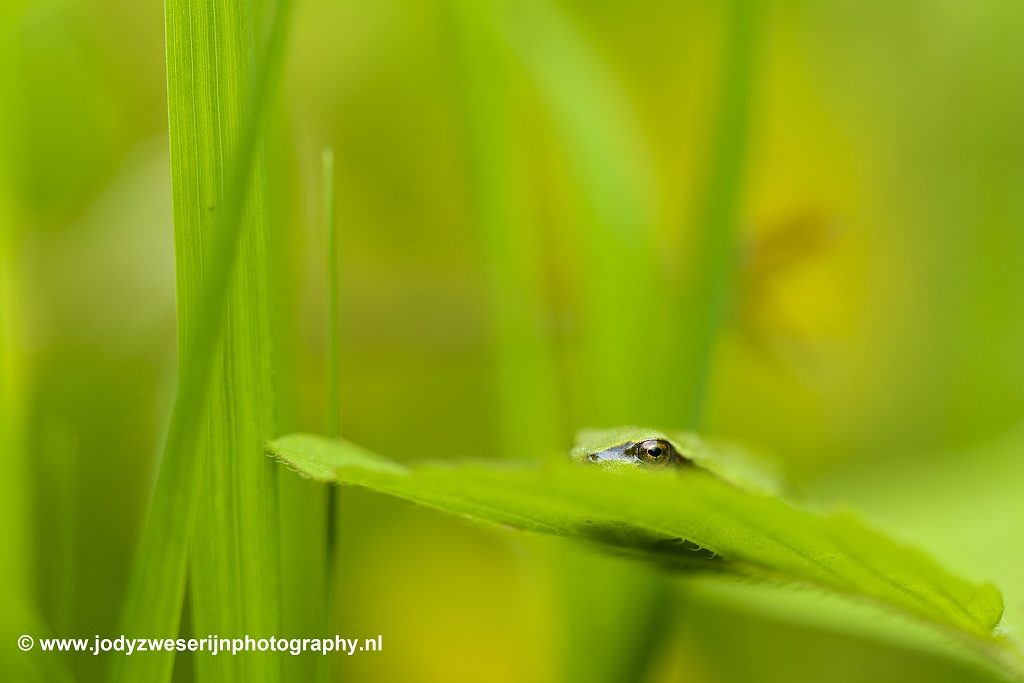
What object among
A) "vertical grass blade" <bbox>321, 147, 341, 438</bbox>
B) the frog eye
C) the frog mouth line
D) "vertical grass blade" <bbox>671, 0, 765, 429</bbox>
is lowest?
the frog mouth line

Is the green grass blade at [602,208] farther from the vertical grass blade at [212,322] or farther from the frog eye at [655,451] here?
the vertical grass blade at [212,322]

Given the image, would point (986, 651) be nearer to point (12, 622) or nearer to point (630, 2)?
point (12, 622)

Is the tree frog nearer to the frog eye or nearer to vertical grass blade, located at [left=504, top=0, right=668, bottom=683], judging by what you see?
the frog eye

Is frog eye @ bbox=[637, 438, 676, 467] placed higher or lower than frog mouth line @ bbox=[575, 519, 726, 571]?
higher

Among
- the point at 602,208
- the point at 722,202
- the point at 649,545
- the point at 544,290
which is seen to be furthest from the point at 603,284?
the point at 649,545

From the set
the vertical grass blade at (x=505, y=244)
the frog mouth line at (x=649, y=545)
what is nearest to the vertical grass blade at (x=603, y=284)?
the vertical grass blade at (x=505, y=244)

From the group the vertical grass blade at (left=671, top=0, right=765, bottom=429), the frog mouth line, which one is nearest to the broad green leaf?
the frog mouth line
